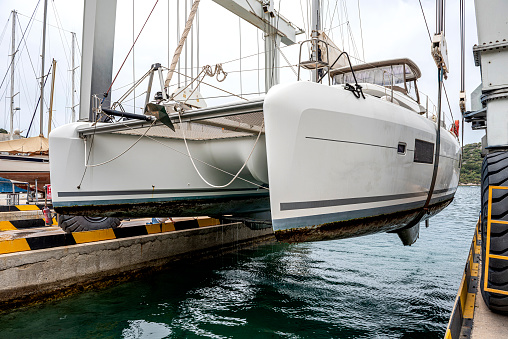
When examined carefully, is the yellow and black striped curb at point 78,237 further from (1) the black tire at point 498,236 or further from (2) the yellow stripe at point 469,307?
(1) the black tire at point 498,236

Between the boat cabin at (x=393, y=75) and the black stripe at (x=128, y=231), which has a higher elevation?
the boat cabin at (x=393, y=75)

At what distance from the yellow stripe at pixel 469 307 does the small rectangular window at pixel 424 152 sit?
169 centimetres

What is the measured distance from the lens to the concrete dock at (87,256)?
14.4 ft

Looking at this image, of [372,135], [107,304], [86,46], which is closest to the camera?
[372,135]

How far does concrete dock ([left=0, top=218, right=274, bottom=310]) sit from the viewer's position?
439cm

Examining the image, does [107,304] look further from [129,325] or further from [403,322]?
[403,322]

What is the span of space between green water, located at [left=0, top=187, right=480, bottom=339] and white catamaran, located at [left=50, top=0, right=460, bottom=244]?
0.95 metres

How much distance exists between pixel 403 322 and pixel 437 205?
2.20 meters

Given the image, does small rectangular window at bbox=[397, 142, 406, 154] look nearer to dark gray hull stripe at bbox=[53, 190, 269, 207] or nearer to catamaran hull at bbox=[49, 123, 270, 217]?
catamaran hull at bbox=[49, 123, 270, 217]

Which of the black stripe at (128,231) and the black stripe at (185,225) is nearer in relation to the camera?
the black stripe at (128,231)

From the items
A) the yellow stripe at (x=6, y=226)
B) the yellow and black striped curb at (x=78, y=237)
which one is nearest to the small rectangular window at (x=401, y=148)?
the yellow and black striped curb at (x=78, y=237)

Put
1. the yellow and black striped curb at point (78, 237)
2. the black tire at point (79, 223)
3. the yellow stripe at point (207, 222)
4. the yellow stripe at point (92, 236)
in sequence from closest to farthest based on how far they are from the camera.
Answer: the yellow and black striped curb at point (78, 237), the yellow stripe at point (92, 236), the black tire at point (79, 223), the yellow stripe at point (207, 222)

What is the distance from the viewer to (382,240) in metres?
9.72

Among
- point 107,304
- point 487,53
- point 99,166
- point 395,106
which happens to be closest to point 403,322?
point 395,106
